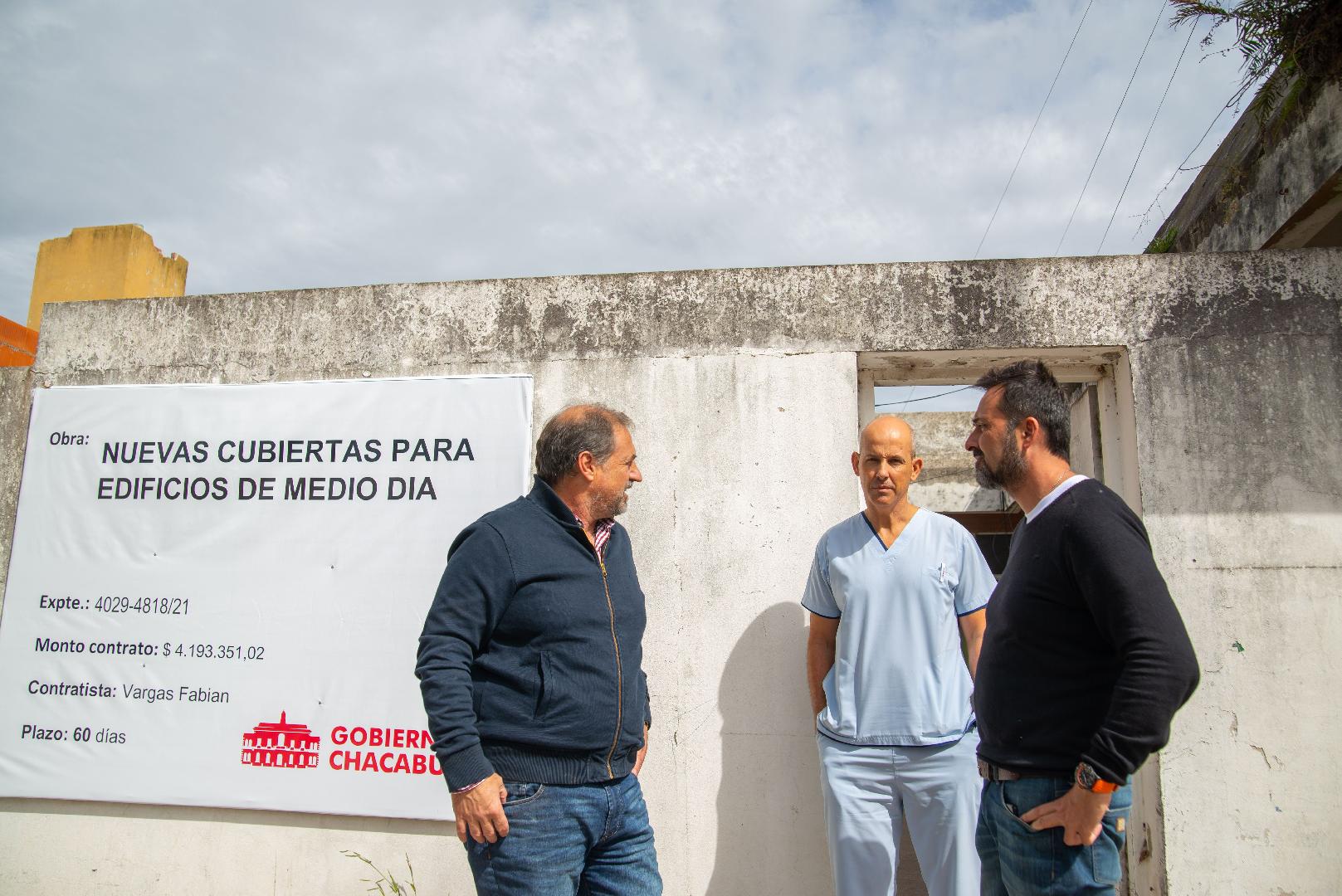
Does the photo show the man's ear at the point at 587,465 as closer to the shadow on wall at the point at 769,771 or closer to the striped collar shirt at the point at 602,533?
the striped collar shirt at the point at 602,533

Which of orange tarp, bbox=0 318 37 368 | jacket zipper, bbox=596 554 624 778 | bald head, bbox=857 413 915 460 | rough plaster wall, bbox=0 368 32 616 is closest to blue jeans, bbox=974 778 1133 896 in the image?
jacket zipper, bbox=596 554 624 778

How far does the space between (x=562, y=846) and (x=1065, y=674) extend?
118cm

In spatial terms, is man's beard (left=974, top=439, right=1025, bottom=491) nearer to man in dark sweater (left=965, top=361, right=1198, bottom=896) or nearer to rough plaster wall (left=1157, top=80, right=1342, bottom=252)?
man in dark sweater (left=965, top=361, right=1198, bottom=896)

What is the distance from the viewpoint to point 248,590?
3613mm

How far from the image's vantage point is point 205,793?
11.5 ft

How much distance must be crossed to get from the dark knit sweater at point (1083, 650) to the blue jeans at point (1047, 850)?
0.05 metres

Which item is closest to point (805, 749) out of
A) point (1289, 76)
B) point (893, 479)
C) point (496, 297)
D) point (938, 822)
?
point (938, 822)

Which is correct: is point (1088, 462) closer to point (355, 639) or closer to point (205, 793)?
point (355, 639)

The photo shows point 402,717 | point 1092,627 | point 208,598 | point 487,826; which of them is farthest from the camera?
point 208,598

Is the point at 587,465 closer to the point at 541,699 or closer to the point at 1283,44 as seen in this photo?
the point at 541,699

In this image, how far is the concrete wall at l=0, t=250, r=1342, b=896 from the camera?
304 cm

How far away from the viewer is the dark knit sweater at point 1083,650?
162cm

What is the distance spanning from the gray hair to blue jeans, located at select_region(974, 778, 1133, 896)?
4.09 ft

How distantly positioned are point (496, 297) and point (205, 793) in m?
2.34
